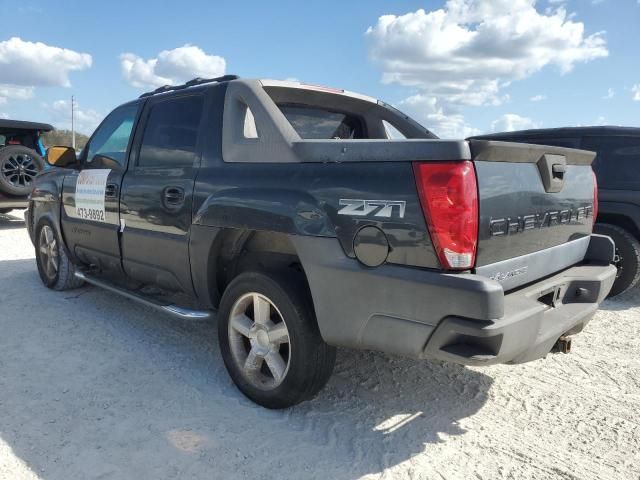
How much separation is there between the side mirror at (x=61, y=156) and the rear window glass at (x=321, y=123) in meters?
2.34

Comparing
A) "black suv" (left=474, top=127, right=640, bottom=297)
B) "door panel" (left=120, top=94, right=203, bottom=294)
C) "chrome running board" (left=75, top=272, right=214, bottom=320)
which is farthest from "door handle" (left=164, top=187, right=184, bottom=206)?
"black suv" (left=474, top=127, right=640, bottom=297)

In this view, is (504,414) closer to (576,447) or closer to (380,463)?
(576,447)

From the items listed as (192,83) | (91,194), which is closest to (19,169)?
(91,194)

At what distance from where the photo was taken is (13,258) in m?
7.09

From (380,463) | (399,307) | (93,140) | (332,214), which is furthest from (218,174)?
(93,140)

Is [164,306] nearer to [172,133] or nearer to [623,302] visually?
[172,133]

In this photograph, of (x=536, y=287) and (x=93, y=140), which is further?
(x=93, y=140)

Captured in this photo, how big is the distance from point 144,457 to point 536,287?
2.18 m

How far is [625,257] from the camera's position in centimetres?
534

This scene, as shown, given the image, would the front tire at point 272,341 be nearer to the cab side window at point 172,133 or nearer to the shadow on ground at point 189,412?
the shadow on ground at point 189,412

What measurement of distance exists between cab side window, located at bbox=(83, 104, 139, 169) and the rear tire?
4829mm

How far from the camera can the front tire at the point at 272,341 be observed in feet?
9.05

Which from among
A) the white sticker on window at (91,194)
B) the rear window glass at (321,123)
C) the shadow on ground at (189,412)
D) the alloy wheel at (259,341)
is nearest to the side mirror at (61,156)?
the white sticker on window at (91,194)

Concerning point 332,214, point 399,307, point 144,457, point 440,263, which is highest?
point 332,214
